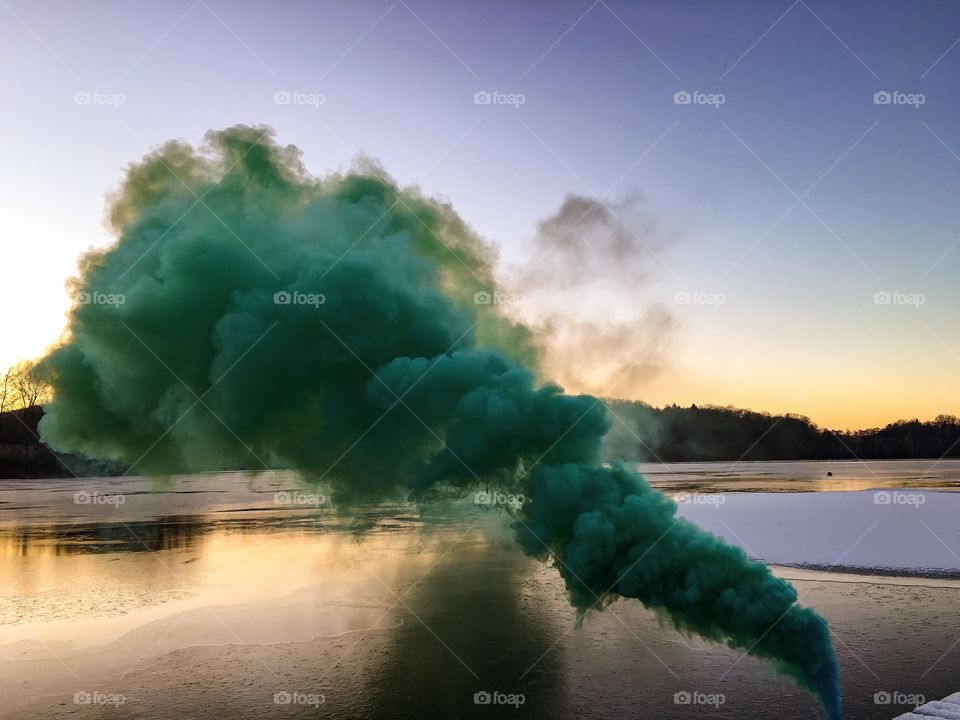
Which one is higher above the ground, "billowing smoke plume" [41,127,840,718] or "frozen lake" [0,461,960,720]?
"billowing smoke plume" [41,127,840,718]

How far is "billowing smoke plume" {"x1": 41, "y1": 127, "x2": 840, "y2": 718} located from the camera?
12.4m

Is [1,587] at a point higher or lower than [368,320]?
lower

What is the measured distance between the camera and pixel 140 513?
5088cm

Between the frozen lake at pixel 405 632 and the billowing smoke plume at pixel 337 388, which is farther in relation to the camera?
the frozen lake at pixel 405 632

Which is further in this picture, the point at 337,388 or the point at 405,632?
the point at 405,632

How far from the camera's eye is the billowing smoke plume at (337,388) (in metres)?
12.4

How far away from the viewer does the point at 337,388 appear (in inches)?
575

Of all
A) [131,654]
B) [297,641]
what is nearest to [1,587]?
[131,654]

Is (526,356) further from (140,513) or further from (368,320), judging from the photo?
(140,513)

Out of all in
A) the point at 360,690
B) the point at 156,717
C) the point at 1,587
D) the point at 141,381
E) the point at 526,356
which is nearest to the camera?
the point at 156,717

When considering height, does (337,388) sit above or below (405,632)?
above

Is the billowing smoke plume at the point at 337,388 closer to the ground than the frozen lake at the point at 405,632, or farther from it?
farther from it

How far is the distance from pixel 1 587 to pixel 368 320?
2050cm

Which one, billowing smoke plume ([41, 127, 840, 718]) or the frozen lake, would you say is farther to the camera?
the frozen lake
